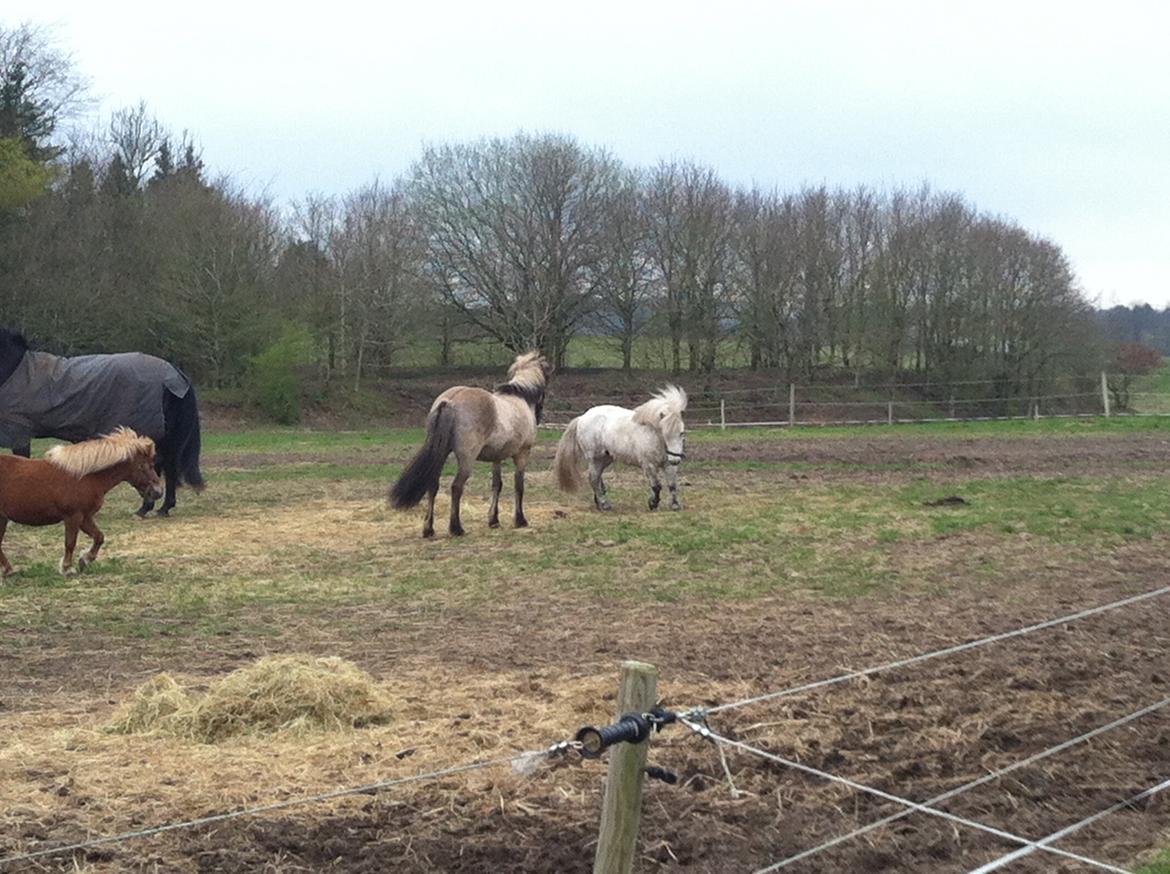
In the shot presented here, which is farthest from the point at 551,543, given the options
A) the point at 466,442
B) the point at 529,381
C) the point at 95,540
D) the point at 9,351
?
the point at 9,351

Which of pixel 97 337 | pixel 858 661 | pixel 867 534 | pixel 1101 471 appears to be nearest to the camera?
pixel 858 661

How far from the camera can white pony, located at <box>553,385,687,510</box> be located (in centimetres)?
1405

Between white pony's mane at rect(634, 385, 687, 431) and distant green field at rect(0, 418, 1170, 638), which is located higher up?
white pony's mane at rect(634, 385, 687, 431)

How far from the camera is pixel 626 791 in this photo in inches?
115

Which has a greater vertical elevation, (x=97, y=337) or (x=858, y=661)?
(x=97, y=337)

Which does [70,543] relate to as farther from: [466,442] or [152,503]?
[152,503]

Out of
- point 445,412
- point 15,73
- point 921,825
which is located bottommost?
point 921,825

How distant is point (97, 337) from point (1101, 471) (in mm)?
28673

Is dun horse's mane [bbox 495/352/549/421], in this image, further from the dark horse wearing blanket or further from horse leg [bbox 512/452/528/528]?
the dark horse wearing blanket

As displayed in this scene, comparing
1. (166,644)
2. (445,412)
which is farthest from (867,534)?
(166,644)

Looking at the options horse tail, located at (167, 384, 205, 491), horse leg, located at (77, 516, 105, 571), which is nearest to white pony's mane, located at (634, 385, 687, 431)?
horse tail, located at (167, 384, 205, 491)

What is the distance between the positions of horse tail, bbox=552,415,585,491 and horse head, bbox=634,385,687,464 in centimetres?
90

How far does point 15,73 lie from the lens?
35.6m

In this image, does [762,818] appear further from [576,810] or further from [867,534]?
[867,534]
